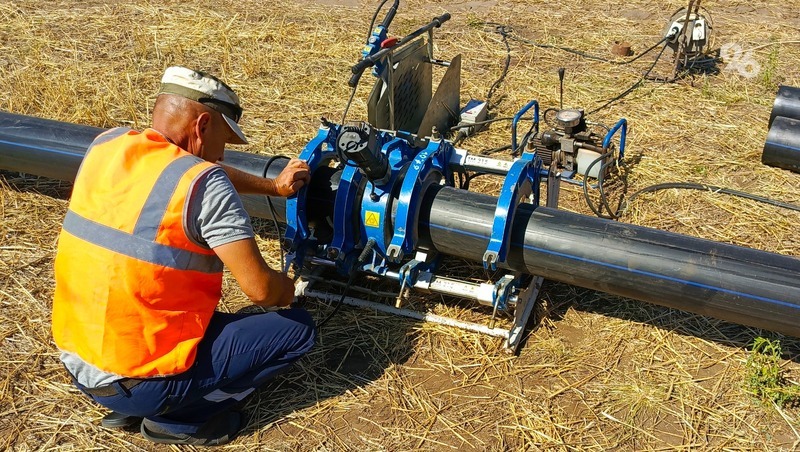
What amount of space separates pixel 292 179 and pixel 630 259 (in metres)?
1.58

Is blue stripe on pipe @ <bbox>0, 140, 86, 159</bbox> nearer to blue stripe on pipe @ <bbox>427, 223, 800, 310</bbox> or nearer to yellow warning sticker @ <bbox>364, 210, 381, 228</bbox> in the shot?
yellow warning sticker @ <bbox>364, 210, 381, 228</bbox>

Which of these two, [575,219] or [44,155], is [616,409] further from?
[44,155]

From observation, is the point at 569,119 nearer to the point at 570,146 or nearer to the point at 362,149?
the point at 570,146

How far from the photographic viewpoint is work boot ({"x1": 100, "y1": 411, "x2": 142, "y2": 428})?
3.22 metres

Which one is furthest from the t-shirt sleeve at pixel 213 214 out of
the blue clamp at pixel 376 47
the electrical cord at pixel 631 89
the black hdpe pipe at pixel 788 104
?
the black hdpe pipe at pixel 788 104

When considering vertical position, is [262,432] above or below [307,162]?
below

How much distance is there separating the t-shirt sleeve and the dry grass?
1011 millimetres

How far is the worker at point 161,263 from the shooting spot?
2713mm

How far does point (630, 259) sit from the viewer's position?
10.8 ft

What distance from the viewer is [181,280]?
2.84 metres

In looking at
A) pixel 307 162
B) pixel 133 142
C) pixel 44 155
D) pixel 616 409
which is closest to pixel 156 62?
pixel 44 155

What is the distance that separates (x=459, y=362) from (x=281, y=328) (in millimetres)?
941

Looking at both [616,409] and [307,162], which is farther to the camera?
[307,162]

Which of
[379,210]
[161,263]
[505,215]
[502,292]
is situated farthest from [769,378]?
[161,263]
